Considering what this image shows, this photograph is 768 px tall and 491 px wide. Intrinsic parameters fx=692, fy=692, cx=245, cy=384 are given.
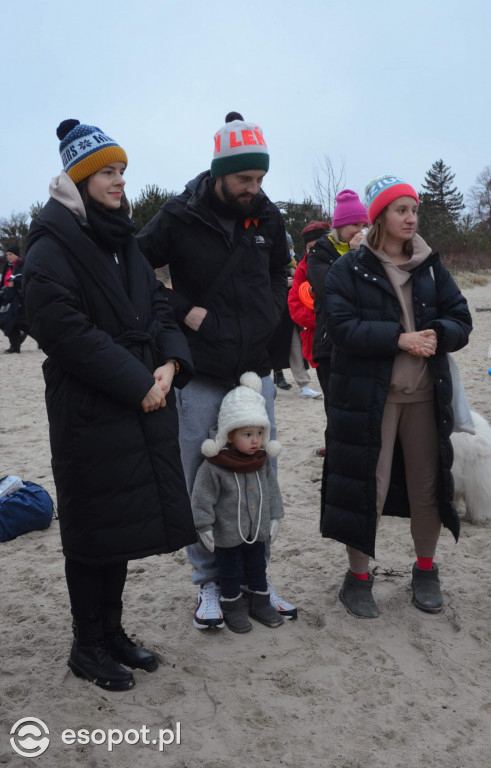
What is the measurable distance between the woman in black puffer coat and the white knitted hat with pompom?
360 mm

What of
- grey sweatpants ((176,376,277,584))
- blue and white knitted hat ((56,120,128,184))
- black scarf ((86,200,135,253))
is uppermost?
blue and white knitted hat ((56,120,128,184))

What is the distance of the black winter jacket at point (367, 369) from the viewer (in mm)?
3008

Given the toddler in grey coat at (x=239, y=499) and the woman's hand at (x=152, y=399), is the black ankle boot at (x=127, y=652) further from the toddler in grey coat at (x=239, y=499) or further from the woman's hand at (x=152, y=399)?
the woman's hand at (x=152, y=399)

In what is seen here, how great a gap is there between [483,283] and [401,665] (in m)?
26.9

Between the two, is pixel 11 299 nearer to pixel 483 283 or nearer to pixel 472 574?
pixel 472 574

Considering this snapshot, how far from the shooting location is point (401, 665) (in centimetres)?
276

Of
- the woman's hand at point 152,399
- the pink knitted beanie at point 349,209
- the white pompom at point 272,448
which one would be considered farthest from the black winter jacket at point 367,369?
the pink knitted beanie at point 349,209

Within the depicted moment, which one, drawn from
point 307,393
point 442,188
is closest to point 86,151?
point 307,393

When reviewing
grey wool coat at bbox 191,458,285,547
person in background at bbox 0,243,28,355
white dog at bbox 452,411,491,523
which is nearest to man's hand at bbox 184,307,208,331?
grey wool coat at bbox 191,458,285,547

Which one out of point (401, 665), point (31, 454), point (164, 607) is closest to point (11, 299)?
point (31, 454)

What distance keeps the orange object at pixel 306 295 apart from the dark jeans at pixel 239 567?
2.61 metres

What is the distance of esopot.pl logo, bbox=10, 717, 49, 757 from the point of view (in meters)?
2.27

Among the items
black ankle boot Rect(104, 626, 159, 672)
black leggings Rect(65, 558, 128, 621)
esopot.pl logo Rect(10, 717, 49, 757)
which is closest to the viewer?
esopot.pl logo Rect(10, 717, 49, 757)

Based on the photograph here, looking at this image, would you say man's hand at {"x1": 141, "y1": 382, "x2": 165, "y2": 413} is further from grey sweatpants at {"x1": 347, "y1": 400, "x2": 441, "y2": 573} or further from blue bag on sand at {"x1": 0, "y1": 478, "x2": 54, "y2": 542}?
blue bag on sand at {"x1": 0, "y1": 478, "x2": 54, "y2": 542}
